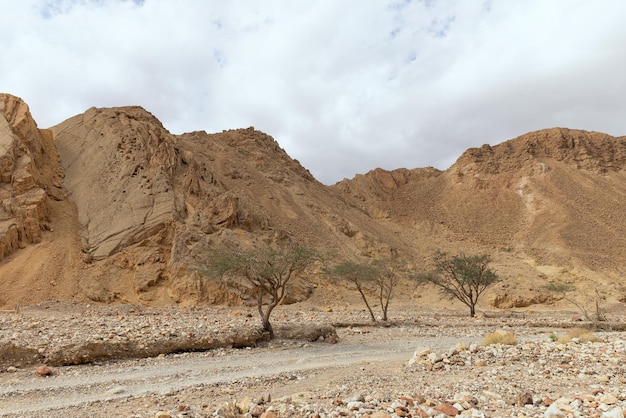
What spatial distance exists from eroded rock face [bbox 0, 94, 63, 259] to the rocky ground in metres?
15.6

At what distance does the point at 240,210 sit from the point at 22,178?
641 inches

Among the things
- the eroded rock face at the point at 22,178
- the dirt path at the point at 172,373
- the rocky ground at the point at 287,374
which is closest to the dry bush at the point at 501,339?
the rocky ground at the point at 287,374

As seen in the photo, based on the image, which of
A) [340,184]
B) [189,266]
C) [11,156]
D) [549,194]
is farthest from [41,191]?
[549,194]

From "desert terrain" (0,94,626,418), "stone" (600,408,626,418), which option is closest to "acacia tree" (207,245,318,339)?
"desert terrain" (0,94,626,418)

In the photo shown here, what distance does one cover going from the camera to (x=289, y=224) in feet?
147

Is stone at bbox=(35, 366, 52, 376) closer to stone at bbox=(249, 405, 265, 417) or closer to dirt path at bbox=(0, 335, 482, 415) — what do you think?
dirt path at bbox=(0, 335, 482, 415)

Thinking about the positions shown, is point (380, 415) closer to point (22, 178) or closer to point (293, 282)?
point (293, 282)

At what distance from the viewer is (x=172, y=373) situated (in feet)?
38.9

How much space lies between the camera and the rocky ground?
7.57 m

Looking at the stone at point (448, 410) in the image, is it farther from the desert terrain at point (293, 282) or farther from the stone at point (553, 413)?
the stone at point (553, 413)

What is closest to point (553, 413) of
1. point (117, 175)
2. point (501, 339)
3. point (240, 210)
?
point (501, 339)

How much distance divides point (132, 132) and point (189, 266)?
18043 mm

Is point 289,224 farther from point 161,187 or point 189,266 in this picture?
point 189,266

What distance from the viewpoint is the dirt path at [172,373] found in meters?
9.62
